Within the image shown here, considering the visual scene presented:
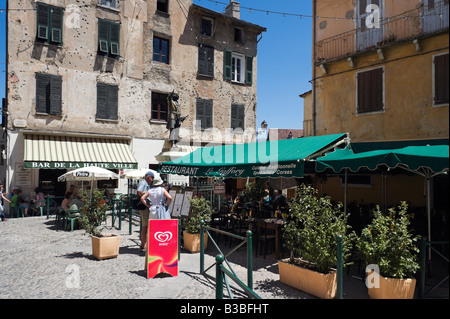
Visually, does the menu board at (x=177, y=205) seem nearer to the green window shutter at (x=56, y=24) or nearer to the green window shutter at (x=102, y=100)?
the green window shutter at (x=102, y=100)

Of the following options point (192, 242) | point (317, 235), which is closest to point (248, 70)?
point (192, 242)

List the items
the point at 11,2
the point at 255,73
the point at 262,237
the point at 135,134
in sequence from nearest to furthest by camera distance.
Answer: the point at 262,237
the point at 11,2
the point at 135,134
the point at 255,73

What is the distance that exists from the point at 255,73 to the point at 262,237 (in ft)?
53.8

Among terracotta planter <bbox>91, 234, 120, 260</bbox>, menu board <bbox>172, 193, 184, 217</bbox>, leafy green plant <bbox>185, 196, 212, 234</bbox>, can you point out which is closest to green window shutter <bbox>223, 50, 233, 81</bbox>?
menu board <bbox>172, 193, 184, 217</bbox>

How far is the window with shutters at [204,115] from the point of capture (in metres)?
20.1

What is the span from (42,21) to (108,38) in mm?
2963

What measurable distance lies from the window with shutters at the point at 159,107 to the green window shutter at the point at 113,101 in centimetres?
211

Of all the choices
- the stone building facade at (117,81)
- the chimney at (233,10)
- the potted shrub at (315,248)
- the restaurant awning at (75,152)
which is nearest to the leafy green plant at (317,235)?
the potted shrub at (315,248)

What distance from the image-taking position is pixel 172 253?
6.31m

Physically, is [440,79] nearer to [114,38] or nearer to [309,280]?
[309,280]

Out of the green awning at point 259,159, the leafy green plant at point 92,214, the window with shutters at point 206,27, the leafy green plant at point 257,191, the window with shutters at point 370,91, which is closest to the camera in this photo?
the green awning at point 259,159

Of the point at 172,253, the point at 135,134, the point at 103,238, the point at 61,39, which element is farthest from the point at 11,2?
the point at 172,253

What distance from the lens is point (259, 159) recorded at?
26.5ft

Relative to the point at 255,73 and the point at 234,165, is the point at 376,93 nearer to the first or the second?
the point at 234,165
